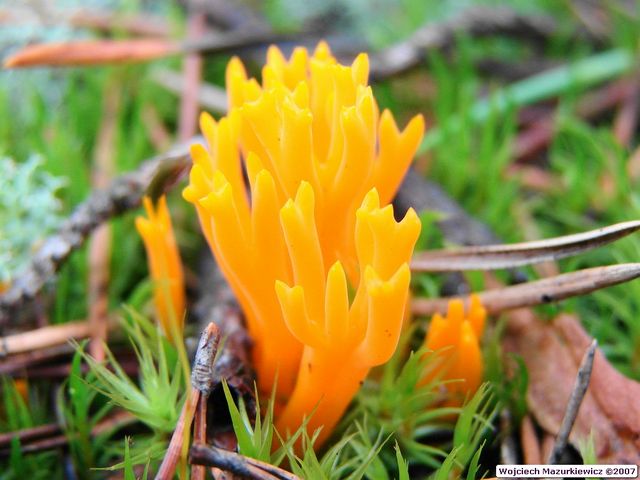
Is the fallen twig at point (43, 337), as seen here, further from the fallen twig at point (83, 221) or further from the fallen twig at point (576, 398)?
the fallen twig at point (576, 398)

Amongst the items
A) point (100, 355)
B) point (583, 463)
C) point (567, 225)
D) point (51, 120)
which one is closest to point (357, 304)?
point (583, 463)

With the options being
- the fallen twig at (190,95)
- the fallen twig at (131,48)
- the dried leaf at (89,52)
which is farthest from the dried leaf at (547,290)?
the dried leaf at (89,52)

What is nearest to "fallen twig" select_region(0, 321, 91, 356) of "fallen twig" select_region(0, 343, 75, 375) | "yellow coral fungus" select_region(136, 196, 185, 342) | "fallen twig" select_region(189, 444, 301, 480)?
"fallen twig" select_region(0, 343, 75, 375)

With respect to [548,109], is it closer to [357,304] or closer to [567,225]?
[567,225]

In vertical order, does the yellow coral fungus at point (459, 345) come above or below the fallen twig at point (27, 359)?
below

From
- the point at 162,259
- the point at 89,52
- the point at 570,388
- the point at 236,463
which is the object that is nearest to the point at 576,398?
the point at 570,388

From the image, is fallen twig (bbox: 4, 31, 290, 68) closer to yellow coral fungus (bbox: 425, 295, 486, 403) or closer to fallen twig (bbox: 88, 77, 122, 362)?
fallen twig (bbox: 88, 77, 122, 362)
